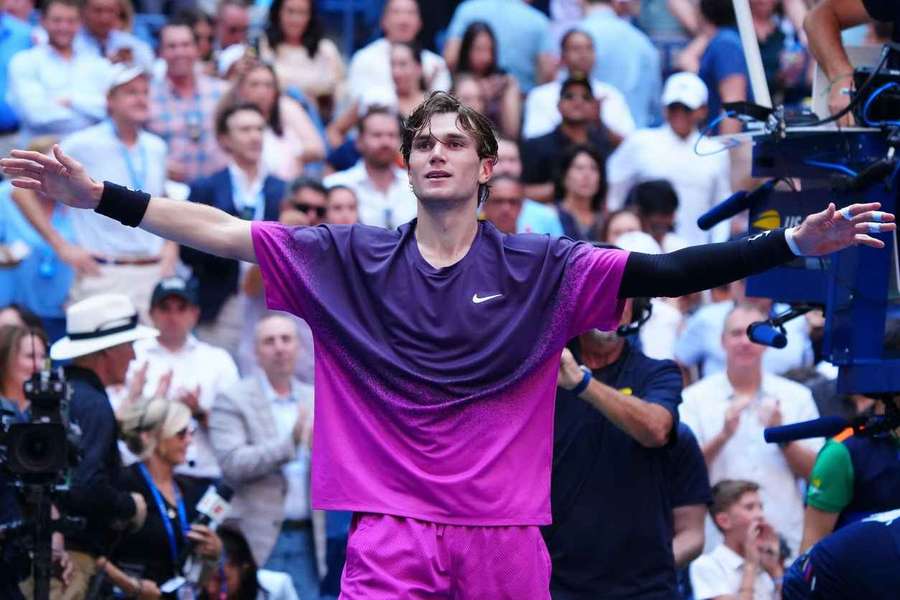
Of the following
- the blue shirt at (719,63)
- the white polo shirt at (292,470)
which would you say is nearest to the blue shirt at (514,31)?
the blue shirt at (719,63)

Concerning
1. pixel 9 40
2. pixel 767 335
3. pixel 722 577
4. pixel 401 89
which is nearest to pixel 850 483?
pixel 767 335

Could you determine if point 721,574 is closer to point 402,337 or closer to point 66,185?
point 402,337

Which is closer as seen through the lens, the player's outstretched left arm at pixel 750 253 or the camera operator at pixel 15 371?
the player's outstretched left arm at pixel 750 253

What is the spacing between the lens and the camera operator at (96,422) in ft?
24.6

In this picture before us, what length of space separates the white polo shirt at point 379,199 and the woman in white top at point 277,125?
22.2 inches

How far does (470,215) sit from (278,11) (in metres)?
8.00

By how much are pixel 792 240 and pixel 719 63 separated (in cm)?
787

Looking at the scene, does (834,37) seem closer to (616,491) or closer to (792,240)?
(792,240)

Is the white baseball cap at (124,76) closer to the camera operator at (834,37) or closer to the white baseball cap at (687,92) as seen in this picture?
the white baseball cap at (687,92)

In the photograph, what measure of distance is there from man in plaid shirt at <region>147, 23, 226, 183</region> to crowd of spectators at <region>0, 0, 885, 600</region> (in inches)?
0.7

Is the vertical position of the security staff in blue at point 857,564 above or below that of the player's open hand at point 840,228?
below

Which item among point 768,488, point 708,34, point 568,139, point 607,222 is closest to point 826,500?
point 768,488

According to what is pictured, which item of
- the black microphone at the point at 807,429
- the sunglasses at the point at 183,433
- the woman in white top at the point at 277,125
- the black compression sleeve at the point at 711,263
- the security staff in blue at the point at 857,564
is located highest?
the woman in white top at the point at 277,125

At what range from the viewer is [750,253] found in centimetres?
509
